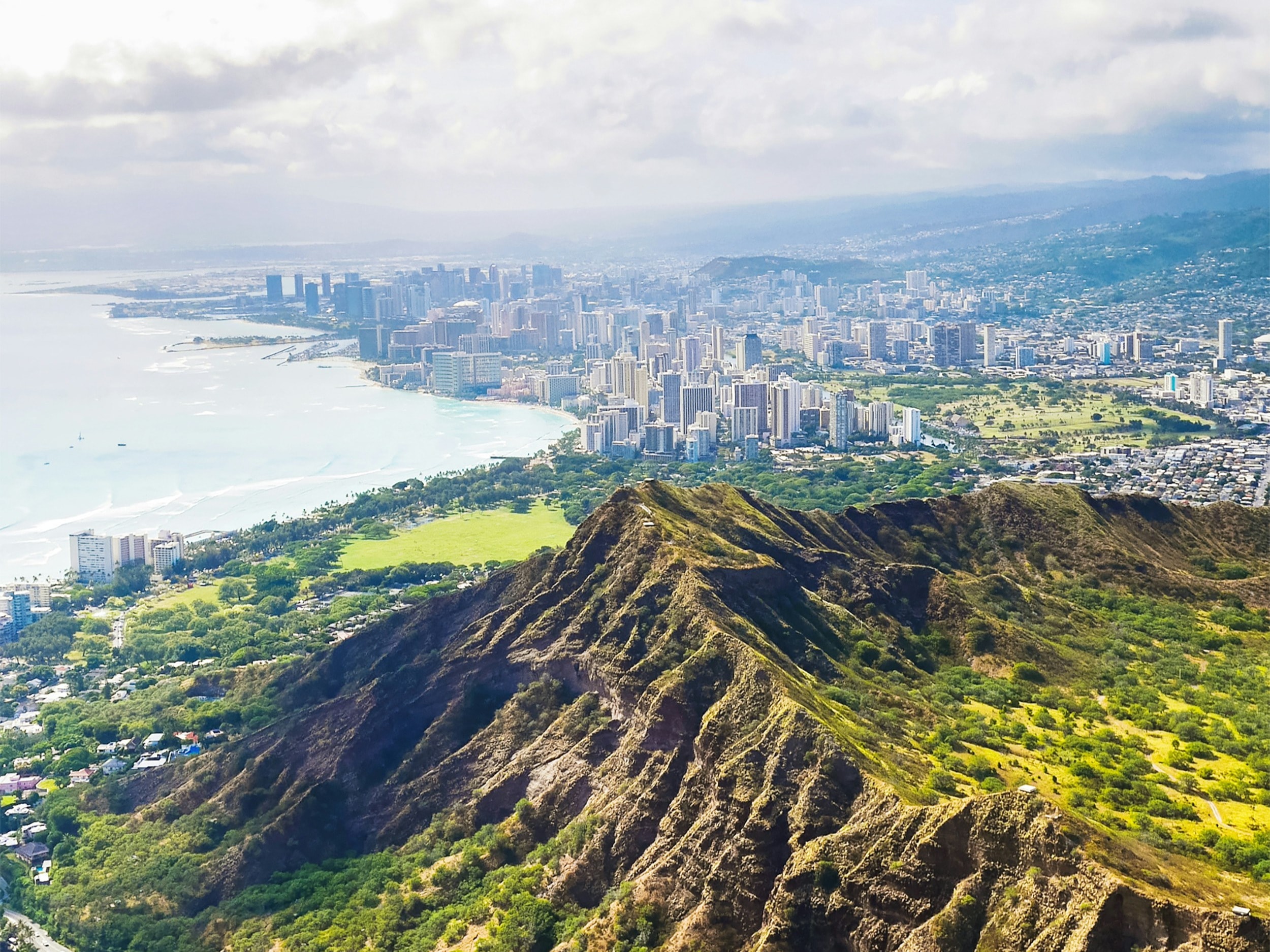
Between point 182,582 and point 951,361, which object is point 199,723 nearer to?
point 182,582

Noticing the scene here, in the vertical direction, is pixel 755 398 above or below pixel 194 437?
above

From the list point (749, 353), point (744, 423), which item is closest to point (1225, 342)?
point (749, 353)

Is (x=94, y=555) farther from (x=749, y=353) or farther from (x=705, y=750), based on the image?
(x=749, y=353)

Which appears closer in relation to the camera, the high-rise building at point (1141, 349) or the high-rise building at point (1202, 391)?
the high-rise building at point (1202, 391)

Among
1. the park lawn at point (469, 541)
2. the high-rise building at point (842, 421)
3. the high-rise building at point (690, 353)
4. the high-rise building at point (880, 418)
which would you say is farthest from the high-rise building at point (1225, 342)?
the park lawn at point (469, 541)

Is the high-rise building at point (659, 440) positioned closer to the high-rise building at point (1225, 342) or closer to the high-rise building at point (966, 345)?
the high-rise building at point (966, 345)

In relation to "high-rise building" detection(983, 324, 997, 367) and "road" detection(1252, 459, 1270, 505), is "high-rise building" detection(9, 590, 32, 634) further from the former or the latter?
"high-rise building" detection(983, 324, 997, 367)
